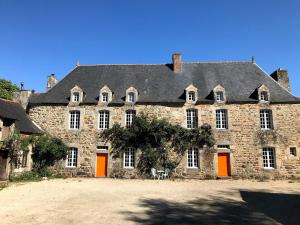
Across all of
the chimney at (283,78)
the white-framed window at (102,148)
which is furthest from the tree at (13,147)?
the chimney at (283,78)

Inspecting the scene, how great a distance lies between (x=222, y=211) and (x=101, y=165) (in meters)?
11.1

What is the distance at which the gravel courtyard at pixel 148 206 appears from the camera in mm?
7301

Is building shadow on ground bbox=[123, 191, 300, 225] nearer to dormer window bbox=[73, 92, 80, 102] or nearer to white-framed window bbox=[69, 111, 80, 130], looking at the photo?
white-framed window bbox=[69, 111, 80, 130]

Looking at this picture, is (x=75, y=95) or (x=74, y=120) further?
(x=75, y=95)

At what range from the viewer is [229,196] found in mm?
11008

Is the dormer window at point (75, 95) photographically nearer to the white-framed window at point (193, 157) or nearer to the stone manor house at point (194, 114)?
the stone manor house at point (194, 114)

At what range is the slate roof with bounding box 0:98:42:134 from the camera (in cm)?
1617

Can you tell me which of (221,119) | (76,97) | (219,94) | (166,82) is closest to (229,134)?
(221,119)

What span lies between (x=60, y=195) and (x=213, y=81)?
13.1 metres

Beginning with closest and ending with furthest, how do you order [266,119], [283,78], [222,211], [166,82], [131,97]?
A: 1. [222,211]
2. [266,119]
3. [131,97]
4. [283,78]
5. [166,82]

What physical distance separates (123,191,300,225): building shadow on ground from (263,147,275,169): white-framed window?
6609mm

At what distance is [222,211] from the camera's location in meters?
8.41

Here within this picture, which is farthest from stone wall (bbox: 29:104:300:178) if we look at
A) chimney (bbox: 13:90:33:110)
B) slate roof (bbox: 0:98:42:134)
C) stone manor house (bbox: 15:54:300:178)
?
chimney (bbox: 13:90:33:110)

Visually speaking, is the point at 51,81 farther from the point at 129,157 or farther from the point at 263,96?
the point at 263,96
